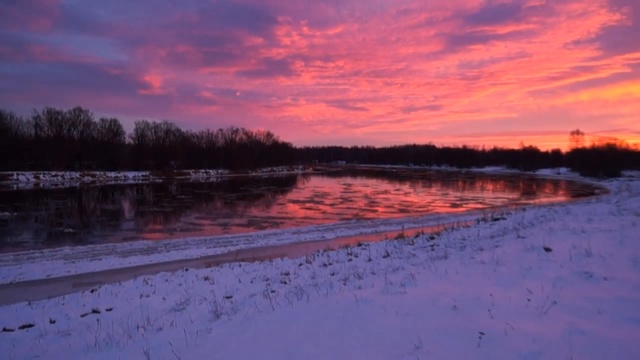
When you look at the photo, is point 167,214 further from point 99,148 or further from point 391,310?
point 99,148

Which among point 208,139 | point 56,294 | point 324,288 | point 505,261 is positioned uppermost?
point 208,139

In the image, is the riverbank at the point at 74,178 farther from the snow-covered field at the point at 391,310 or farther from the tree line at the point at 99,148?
the snow-covered field at the point at 391,310

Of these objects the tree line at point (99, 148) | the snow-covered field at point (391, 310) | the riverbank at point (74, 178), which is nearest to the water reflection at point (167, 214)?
the snow-covered field at point (391, 310)

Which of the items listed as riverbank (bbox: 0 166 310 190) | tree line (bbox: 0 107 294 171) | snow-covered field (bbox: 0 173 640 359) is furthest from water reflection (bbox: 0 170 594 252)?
tree line (bbox: 0 107 294 171)

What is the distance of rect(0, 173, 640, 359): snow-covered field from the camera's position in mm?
4812

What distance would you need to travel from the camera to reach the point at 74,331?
804 cm

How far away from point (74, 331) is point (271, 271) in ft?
17.0

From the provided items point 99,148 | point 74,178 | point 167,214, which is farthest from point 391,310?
point 99,148

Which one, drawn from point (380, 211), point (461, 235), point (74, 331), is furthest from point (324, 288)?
point (380, 211)

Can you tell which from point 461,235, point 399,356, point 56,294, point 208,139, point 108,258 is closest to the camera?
point 399,356

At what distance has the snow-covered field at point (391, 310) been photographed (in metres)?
4.81

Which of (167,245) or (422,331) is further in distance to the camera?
(167,245)

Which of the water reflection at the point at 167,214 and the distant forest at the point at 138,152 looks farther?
the distant forest at the point at 138,152

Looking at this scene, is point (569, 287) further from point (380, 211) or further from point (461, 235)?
point (380, 211)
